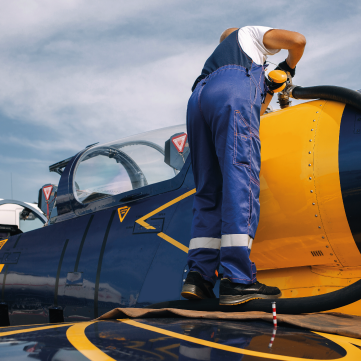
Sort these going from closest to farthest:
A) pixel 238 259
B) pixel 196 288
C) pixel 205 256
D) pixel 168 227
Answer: pixel 238 259 < pixel 196 288 < pixel 205 256 < pixel 168 227

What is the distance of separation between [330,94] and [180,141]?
45.5 inches

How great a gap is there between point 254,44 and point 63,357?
1.75 meters

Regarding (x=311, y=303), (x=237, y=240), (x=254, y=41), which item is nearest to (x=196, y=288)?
(x=237, y=240)

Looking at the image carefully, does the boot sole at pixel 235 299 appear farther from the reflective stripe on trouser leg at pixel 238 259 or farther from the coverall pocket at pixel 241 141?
the coverall pocket at pixel 241 141

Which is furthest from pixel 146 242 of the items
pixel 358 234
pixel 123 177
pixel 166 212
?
pixel 358 234

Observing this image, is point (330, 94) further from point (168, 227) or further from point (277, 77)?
point (168, 227)

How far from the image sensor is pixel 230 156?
167cm

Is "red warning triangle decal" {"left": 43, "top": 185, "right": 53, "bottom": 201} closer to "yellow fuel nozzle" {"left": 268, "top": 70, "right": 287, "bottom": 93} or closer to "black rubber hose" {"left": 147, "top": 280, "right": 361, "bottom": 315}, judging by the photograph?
"yellow fuel nozzle" {"left": 268, "top": 70, "right": 287, "bottom": 93}

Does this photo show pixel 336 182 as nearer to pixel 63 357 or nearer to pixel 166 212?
pixel 166 212

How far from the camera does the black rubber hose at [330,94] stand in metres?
1.77

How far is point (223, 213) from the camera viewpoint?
1654 mm

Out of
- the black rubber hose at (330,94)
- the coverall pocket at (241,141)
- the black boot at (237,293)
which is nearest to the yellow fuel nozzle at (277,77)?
the black rubber hose at (330,94)

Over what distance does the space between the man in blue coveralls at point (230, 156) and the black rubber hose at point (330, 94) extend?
0.17 metres

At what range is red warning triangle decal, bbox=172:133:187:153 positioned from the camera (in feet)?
8.66
